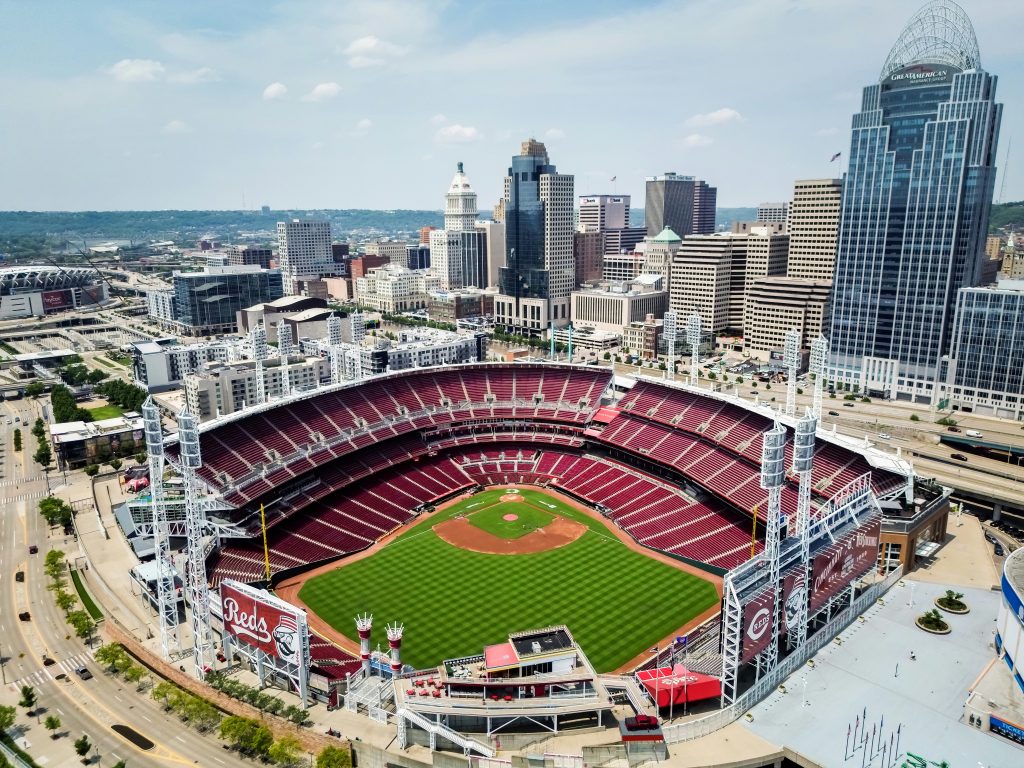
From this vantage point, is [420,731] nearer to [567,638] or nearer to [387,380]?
[567,638]

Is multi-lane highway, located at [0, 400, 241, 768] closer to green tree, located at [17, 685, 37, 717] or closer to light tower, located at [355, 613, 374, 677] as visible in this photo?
green tree, located at [17, 685, 37, 717]

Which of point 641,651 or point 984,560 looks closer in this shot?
point 641,651

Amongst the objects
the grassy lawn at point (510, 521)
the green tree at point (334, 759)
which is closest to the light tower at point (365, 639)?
the green tree at point (334, 759)

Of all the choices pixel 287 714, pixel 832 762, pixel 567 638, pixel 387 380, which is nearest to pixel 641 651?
pixel 567 638

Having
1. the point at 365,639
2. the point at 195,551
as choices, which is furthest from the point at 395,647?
the point at 195,551

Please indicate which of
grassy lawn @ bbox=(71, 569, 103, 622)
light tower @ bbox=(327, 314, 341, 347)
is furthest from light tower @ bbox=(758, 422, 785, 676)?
light tower @ bbox=(327, 314, 341, 347)

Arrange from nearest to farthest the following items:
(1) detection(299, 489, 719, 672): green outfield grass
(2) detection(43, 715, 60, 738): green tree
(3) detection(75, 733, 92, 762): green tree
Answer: (3) detection(75, 733, 92, 762): green tree < (2) detection(43, 715, 60, 738): green tree < (1) detection(299, 489, 719, 672): green outfield grass

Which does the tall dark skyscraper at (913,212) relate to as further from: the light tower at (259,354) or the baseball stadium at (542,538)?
the light tower at (259,354)
